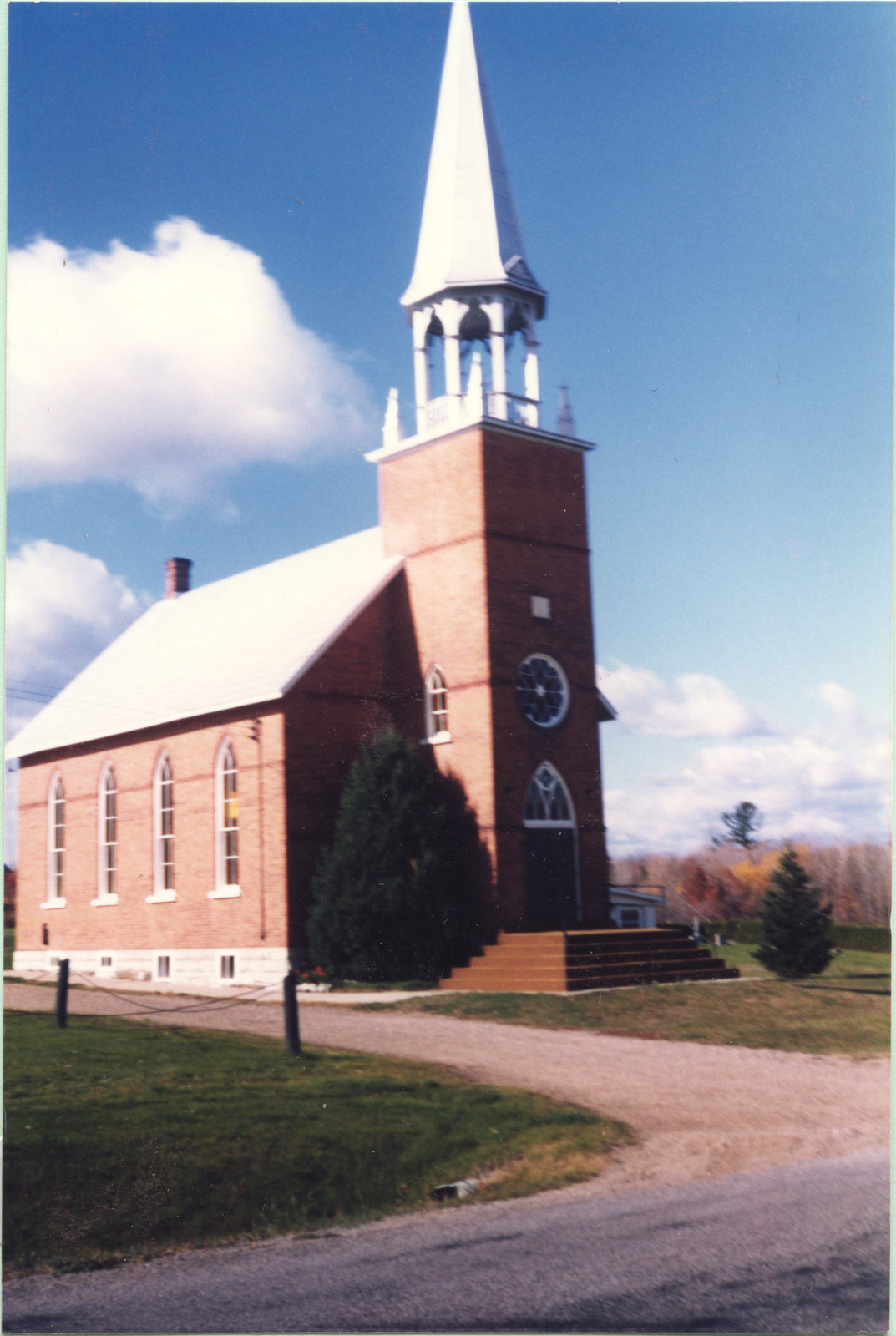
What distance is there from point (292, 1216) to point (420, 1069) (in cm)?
288

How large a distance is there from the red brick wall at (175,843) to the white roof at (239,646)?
0.47 metres

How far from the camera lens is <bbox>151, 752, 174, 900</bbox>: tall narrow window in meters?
16.9

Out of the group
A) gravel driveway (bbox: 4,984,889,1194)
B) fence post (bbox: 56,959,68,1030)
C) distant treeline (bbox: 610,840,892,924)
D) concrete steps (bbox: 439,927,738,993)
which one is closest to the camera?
gravel driveway (bbox: 4,984,889,1194)

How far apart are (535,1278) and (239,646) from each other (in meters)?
12.6

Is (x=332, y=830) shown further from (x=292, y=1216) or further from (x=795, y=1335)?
(x=795, y=1335)

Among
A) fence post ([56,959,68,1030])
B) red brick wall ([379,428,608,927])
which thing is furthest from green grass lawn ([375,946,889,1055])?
red brick wall ([379,428,608,927])

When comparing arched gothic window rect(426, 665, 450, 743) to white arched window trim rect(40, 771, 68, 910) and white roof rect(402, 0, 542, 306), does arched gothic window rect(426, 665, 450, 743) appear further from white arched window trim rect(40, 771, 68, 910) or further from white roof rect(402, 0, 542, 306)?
white roof rect(402, 0, 542, 306)

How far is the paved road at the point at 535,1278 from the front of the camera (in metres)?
7.44

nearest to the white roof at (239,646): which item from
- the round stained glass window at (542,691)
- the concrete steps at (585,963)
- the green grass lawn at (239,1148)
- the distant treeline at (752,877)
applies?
the round stained glass window at (542,691)

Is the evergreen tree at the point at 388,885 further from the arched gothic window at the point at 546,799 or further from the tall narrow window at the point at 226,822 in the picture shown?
the arched gothic window at the point at 546,799

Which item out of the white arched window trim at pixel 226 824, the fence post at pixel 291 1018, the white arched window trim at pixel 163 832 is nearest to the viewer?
the fence post at pixel 291 1018

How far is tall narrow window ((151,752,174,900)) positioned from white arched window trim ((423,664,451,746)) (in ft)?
13.0

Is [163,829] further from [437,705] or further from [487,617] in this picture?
[487,617]

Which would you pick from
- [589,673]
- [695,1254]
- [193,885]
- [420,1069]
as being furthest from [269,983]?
[695,1254]
